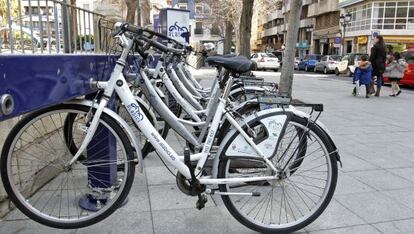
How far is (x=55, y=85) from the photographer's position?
100 inches

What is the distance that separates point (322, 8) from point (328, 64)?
2571cm

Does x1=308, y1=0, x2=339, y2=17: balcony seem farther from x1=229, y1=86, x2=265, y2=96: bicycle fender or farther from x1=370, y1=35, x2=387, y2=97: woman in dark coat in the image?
x1=229, y1=86, x2=265, y2=96: bicycle fender

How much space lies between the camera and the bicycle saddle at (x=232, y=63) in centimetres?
300

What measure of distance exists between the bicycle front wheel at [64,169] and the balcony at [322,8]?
158 feet

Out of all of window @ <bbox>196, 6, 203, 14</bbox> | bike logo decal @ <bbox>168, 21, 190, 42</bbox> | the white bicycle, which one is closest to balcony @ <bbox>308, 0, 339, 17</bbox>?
window @ <bbox>196, 6, 203, 14</bbox>

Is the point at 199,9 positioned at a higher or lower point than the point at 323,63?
higher

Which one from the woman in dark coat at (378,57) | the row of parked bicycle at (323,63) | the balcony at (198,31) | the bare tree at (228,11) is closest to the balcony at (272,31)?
the balcony at (198,31)

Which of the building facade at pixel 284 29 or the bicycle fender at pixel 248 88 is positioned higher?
the building facade at pixel 284 29

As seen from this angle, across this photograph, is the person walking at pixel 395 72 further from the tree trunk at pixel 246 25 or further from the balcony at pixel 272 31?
the balcony at pixel 272 31

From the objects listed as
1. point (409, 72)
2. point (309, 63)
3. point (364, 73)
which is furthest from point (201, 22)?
point (364, 73)

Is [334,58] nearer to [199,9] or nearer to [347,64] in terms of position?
[347,64]

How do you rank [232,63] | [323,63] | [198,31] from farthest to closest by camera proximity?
[198,31] → [323,63] → [232,63]

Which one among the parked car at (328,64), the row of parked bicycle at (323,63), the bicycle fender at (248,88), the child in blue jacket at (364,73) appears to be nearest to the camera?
the bicycle fender at (248,88)

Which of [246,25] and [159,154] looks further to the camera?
[246,25]
